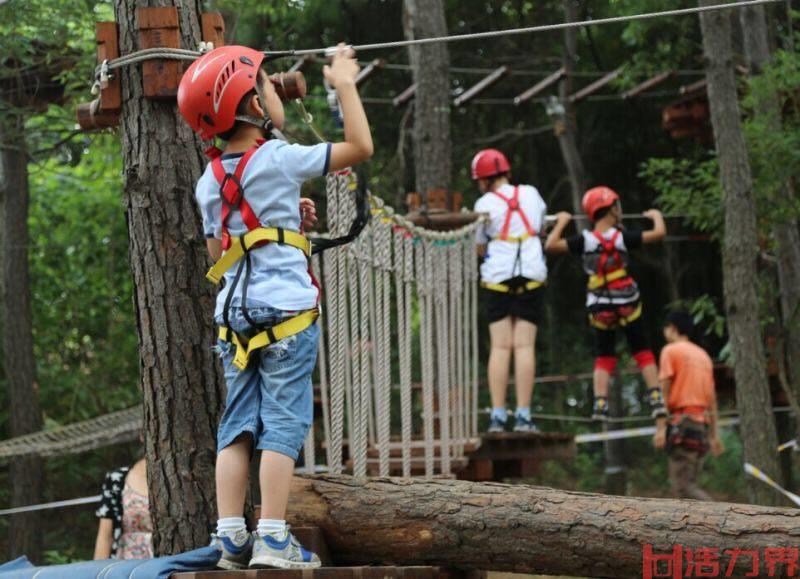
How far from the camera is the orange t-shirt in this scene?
855 cm

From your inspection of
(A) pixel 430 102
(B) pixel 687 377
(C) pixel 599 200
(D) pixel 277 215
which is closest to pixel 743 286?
(B) pixel 687 377

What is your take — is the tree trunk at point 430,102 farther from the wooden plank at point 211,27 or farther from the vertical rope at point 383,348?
the wooden plank at point 211,27

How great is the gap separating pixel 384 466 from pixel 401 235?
1.12m

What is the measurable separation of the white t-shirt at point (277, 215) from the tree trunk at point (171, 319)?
0.37 metres

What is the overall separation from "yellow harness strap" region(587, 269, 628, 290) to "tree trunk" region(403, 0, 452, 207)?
112cm

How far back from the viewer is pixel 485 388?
46.9 feet

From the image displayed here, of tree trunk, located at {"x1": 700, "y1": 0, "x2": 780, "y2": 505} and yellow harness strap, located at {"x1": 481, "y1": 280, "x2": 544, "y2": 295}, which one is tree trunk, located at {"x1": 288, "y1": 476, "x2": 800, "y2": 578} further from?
tree trunk, located at {"x1": 700, "y1": 0, "x2": 780, "y2": 505}

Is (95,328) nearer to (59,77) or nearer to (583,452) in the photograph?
(59,77)

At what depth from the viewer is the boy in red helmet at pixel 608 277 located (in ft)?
25.4

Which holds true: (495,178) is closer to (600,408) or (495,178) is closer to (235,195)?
(600,408)

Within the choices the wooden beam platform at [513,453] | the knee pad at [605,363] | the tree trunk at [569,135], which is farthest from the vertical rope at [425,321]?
the tree trunk at [569,135]

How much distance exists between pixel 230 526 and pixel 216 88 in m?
1.19

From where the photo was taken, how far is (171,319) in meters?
4.05

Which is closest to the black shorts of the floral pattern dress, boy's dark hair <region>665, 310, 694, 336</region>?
boy's dark hair <region>665, 310, 694, 336</region>
